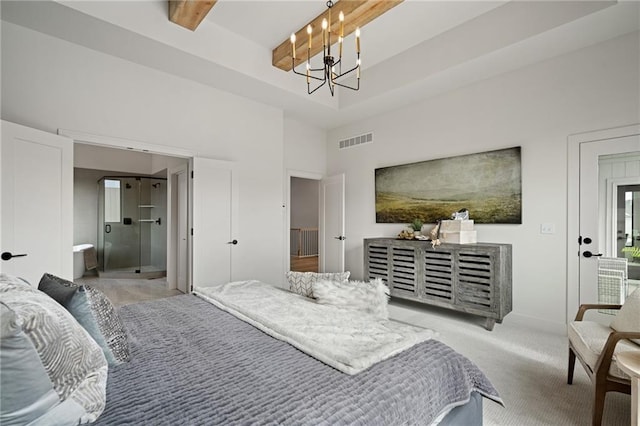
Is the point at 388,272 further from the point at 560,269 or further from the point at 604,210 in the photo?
the point at 604,210

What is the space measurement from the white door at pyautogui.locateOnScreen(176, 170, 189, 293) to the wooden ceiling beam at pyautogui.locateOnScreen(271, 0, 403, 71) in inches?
93.6

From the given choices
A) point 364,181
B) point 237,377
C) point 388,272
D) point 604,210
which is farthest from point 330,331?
point 364,181

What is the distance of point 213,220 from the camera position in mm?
4250

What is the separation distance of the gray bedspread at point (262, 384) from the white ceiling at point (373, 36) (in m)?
3.00

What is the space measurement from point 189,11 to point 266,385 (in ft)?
11.2

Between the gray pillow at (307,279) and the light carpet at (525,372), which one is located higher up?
the gray pillow at (307,279)

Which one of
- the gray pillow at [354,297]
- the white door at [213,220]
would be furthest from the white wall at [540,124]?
the white door at [213,220]

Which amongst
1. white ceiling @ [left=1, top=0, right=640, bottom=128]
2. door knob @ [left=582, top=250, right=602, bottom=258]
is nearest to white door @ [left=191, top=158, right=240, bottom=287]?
white ceiling @ [left=1, top=0, right=640, bottom=128]

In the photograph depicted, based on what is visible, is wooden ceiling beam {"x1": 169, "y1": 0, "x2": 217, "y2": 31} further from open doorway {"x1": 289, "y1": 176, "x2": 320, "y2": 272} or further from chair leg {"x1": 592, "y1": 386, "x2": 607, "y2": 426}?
open doorway {"x1": 289, "y1": 176, "x2": 320, "y2": 272}

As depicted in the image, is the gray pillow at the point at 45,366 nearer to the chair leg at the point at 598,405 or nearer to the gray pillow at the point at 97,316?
the gray pillow at the point at 97,316

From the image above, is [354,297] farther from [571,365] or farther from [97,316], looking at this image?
[571,365]

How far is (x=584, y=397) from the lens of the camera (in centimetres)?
212

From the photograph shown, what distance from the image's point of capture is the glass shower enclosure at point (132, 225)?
683cm

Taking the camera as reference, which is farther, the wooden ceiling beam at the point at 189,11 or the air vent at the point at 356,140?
the air vent at the point at 356,140
